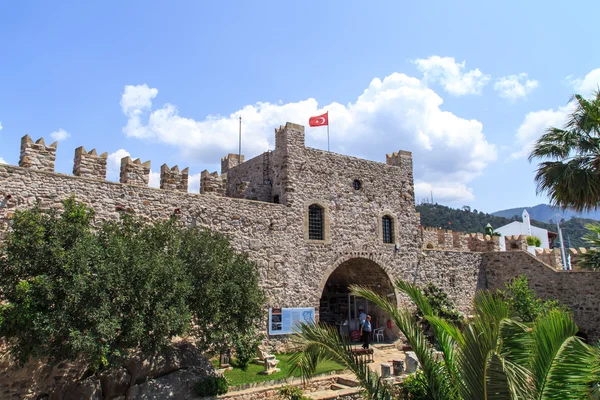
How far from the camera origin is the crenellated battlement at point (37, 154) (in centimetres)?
1186

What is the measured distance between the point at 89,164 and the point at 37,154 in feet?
4.24

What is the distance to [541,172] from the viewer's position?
13.2m

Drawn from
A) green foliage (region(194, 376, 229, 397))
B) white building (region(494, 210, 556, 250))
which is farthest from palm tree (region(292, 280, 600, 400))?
white building (region(494, 210, 556, 250))

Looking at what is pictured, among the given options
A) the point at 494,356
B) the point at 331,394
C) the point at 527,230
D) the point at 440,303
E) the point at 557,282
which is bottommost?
the point at 331,394

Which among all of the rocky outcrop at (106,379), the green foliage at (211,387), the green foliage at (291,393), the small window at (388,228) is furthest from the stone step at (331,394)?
the small window at (388,228)

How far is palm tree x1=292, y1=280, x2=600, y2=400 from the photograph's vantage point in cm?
596

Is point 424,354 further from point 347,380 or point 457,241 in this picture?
point 457,241

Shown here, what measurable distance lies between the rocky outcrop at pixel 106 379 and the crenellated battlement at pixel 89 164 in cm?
479

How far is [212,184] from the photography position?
1507 centimetres

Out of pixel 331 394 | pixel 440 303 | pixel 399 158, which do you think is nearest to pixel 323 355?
pixel 331 394

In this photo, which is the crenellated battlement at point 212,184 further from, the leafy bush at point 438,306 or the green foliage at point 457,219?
the green foliage at point 457,219

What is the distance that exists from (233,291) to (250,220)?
4.37 metres

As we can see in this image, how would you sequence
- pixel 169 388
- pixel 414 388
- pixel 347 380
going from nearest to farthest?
pixel 414 388, pixel 169 388, pixel 347 380

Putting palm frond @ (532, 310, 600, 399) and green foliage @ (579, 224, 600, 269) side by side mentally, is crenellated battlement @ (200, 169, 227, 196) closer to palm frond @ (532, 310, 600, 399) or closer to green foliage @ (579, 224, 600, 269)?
palm frond @ (532, 310, 600, 399)
